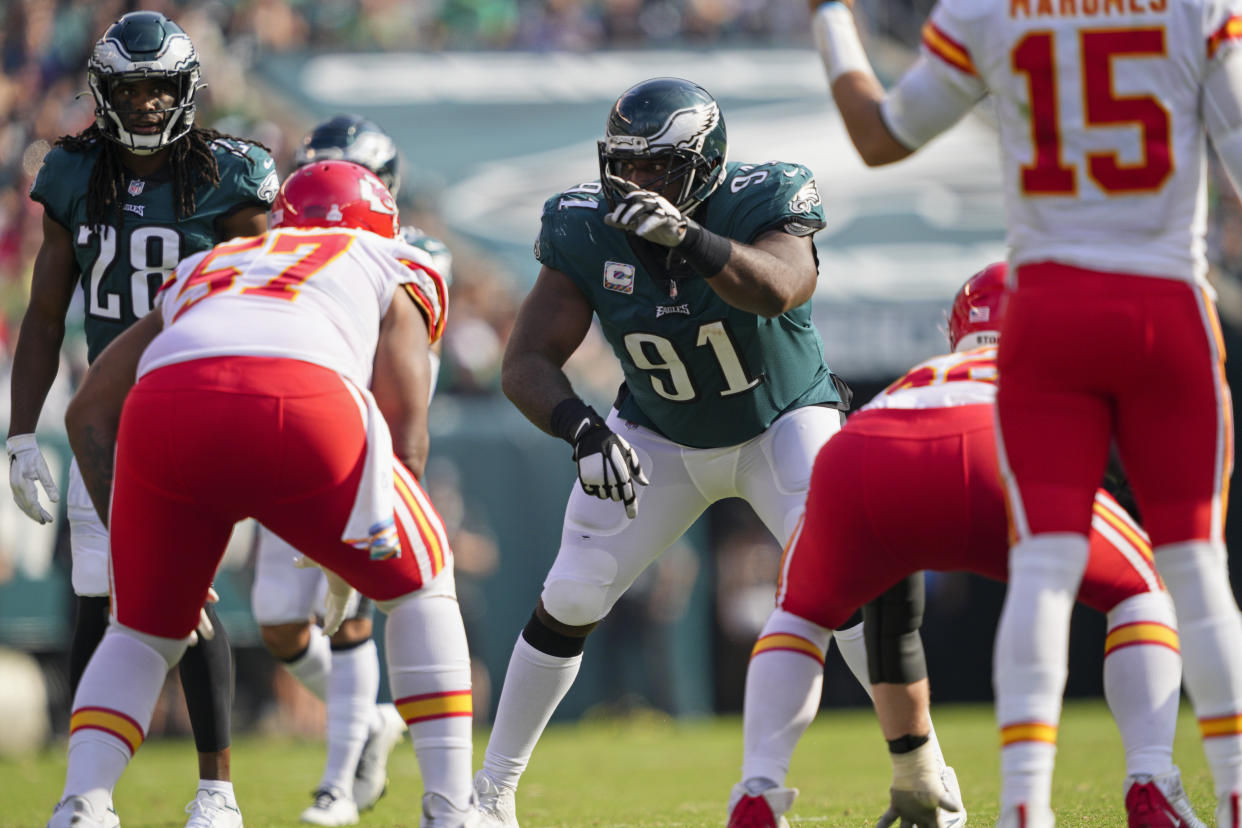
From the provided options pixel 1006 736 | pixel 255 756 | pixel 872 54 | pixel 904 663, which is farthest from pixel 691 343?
pixel 872 54

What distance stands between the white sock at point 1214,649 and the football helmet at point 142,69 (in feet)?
9.48

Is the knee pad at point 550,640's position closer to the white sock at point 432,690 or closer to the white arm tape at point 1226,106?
the white sock at point 432,690

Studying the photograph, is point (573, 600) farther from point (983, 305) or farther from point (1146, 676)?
point (1146, 676)

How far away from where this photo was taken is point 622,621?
1029 centimetres

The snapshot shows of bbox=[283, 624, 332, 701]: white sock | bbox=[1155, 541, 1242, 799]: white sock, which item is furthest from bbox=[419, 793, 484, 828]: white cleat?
bbox=[283, 624, 332, 701]: white sock

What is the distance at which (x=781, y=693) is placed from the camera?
3.13 m

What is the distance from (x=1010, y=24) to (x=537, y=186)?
1115cm

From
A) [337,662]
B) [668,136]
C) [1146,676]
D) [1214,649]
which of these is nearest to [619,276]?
[668,136]

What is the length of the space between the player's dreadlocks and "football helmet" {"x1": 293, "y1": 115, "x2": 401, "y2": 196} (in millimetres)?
1130

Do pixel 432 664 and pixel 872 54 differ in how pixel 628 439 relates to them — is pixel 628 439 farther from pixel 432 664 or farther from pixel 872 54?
pixel 872 54

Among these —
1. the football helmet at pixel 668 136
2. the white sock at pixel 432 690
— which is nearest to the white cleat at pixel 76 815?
the white sock at pixel 432 690

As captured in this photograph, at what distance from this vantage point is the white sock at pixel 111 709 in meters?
2.98

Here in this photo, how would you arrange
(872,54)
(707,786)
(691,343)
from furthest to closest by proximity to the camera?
1. (872,54)
2. (707,786)
3. (691,343)

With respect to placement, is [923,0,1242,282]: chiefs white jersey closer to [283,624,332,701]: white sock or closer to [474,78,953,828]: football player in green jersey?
[474,78,953,828]: football player in green jersey
